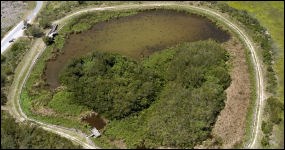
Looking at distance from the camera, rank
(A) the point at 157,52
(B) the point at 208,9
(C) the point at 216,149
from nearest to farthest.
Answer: (C) the point at 216,149
(A) the point at 157,52
(B) the point at 208,9

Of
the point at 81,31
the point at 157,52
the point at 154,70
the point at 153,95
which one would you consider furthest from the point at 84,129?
the point at 81,31

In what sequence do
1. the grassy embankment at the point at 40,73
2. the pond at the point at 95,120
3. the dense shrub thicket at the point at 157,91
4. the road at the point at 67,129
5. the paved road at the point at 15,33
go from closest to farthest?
the dense shrub thicket at the point at 157,91 < the road at the point at 67,129 < the pond at the point at 95,120 < the grassy embankment at the point at 40,73 < the paved road at the point at 15,33

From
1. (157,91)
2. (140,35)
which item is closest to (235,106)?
(157,91)

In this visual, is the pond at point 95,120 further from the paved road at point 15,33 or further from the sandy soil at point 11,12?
Answer: the sandy soil at point 11,12

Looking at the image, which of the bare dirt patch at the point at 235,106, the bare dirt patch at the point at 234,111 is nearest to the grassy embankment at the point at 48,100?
the bare dirt patch at the point at 234,111

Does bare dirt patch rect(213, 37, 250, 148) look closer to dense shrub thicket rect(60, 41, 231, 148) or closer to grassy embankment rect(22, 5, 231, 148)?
dense shrub thicket rect(60, 41, 231, 148)

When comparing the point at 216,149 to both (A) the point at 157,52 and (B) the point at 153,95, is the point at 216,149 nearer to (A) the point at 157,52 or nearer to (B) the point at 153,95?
(B) the point at 153,95
